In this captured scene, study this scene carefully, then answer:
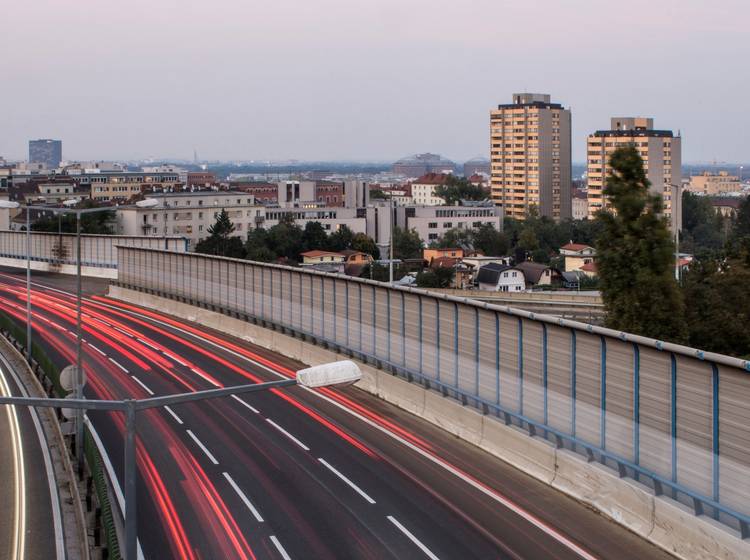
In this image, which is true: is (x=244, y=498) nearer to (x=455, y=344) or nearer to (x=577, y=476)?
(x=577, y=476)

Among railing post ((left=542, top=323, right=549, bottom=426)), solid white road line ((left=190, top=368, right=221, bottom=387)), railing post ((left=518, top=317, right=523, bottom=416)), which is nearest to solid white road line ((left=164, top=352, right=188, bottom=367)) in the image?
solid white road line ((left=190, top=368, right=221, bottom=387))

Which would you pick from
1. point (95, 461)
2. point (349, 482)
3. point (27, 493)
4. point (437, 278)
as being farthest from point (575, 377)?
point (437, 278)

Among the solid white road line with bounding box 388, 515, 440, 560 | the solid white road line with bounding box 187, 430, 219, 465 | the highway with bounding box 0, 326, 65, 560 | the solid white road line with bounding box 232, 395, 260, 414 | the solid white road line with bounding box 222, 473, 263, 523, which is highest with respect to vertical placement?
the solid white road line with bounding box 232, 395, 260, 414

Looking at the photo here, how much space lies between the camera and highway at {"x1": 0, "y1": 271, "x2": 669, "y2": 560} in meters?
19.5

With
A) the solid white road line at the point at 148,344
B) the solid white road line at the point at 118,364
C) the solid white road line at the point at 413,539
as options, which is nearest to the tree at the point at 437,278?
the solid white road line at the point at 148,344

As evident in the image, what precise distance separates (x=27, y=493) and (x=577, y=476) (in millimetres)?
13475

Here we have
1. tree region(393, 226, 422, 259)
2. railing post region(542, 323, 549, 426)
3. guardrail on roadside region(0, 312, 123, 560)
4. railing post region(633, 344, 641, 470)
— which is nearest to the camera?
guardrail on roadside region(0, 312, 123, 560)

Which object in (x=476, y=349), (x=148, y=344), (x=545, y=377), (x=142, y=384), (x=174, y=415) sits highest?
(x=476, y=349)

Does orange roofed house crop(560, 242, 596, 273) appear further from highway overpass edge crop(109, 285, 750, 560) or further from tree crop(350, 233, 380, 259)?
highway overpass edge crop(109, 285, 750, 560)

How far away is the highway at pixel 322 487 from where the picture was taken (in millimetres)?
19484

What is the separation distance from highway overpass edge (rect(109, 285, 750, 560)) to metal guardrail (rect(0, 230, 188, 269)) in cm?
3743

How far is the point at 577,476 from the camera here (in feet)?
Answer: 72.5

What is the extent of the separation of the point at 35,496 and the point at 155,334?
2255 cm

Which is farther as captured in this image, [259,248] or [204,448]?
[259,248]
